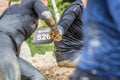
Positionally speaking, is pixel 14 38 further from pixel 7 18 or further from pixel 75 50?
pixel 75 50

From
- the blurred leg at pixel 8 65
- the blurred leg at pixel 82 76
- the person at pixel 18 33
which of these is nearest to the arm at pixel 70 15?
the person at pixel 18 33

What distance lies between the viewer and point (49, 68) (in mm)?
7148

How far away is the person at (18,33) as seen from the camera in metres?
5.15

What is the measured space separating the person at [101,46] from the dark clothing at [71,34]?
3.84 metres

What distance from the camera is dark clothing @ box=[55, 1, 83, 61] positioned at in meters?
6.17

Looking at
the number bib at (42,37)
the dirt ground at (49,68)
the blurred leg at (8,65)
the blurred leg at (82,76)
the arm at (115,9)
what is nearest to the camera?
the arm at (115,9)

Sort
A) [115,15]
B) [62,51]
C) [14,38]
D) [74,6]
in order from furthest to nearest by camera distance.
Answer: [62,51]
[74,6]
[14,38]
[115,15]

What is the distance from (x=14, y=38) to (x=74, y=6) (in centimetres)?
103

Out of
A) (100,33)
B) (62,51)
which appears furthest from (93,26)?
(62,51)

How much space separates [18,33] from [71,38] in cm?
113

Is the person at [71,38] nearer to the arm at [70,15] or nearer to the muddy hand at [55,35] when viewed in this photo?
the arm at [70,15]

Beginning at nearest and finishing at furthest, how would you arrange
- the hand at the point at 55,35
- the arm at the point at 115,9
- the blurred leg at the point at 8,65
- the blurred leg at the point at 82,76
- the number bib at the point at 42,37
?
the arm at the point at 115,9
the blurred leg at the point at 82,76
the blurred leg at the point at 8,65
the hand at the point at 55,35
the number bib at the point at 42,37

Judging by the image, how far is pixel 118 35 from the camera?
2176 mm

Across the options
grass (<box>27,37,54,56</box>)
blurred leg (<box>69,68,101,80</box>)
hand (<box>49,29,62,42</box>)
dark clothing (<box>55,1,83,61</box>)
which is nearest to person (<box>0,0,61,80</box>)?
hand (<box>49,29,62,42</box>)
